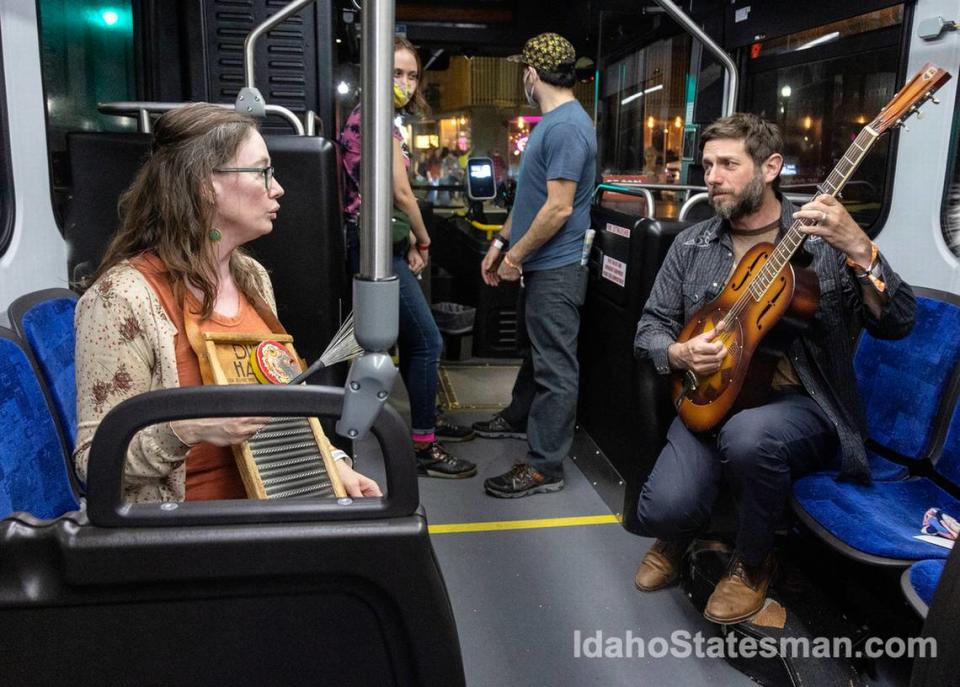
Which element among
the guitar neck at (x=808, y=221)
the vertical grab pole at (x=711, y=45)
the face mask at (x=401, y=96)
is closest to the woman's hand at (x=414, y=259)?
the face mask at (x=401, y=96)

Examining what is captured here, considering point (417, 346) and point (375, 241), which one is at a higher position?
point (375, 241)

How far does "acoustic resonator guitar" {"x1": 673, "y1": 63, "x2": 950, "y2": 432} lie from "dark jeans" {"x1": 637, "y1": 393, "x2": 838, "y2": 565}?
90 mm

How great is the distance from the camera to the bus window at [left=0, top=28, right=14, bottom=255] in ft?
7.87

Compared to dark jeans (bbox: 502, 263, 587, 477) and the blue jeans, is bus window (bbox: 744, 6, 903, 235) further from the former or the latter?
the blue jeans

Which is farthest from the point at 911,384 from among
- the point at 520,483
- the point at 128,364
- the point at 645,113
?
the point at 645,113

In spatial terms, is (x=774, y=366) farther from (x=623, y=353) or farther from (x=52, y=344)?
(x=52, y=344)

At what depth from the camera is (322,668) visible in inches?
36.3

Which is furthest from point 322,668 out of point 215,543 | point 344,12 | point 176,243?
point 344,12

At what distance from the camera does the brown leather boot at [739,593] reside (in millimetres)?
2492

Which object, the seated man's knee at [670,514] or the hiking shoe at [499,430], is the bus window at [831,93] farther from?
the hiking shoe at [499,430]

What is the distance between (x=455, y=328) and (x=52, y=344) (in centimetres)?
390

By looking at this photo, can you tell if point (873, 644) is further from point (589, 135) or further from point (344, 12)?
point (344, 12)

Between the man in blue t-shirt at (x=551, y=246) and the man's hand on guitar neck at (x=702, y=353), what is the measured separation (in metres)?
Result: 1.03

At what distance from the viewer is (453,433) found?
4.47m
